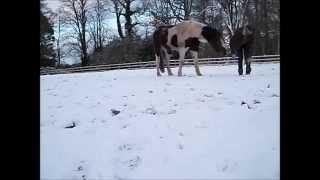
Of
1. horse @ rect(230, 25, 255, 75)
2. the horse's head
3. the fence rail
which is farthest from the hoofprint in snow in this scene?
the horse's head

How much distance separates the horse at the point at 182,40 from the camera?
322 cm

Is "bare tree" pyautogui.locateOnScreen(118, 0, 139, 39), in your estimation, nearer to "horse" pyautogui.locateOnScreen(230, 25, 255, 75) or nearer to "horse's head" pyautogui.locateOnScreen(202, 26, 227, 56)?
"horse's head" pyautogui.locateOnScreen(202, 26, 227, 56)

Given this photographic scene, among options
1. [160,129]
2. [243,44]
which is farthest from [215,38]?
[160,129]

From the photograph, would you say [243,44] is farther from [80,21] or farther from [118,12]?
[80,21]

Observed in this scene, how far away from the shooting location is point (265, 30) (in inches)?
116

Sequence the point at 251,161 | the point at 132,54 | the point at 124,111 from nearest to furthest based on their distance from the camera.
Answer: the point at 251,161, the point at 124,111, the point at 132,54

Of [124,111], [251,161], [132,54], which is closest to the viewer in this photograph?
[251,161]

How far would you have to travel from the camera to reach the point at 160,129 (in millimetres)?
2861

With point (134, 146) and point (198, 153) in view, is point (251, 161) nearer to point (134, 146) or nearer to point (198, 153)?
point (198, 153)

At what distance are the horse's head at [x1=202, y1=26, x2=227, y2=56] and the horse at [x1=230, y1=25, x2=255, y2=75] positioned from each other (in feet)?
0.23

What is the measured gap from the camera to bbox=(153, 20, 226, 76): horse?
322cm
